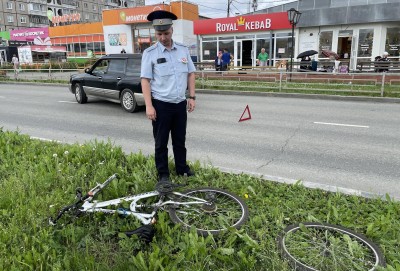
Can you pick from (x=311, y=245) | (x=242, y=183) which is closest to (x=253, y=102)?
(x=242, y=183)

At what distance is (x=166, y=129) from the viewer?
13.4 feet

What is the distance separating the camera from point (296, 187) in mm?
4184

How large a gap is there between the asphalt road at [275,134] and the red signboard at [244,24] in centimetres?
1352

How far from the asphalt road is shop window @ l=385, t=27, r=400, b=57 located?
1186 cm

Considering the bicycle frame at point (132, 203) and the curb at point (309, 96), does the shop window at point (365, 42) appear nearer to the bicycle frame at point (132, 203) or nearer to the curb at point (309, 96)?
the curb at point (309, 96)

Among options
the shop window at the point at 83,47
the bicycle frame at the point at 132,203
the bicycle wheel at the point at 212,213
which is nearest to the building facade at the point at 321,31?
the bicycle wheel at the point at 212,213

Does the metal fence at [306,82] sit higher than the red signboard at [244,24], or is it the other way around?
the red signboard at [244,24]

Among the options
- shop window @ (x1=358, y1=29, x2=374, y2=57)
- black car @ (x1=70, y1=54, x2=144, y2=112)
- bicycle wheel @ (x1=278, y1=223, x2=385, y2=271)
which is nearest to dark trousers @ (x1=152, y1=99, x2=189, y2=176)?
bicycle wheel @ (x1=278, y1=223, x2=385, y2=271)

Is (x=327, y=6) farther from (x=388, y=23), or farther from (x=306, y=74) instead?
(x=306, y=74)

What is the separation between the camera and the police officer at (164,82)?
12.5 feet

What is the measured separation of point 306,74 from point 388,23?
998cm

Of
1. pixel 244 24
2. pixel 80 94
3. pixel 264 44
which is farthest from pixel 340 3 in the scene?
pixel 80 94

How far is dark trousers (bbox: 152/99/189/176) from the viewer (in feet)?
13.1

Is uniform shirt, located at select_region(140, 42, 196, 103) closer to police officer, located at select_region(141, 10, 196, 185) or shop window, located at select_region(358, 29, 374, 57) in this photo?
police officer, located at select_region(141, 10, 196, 185)
